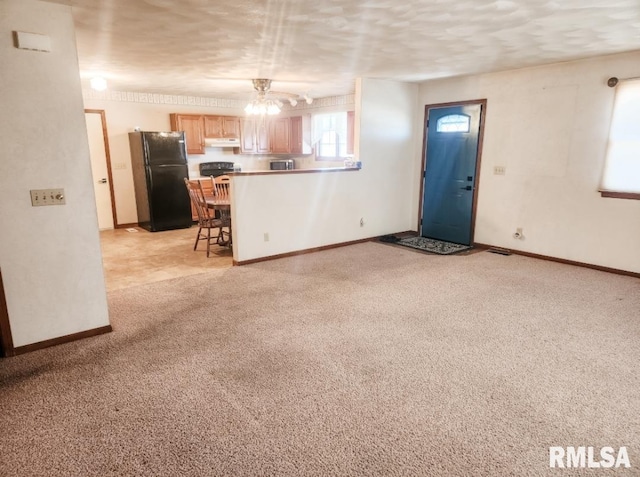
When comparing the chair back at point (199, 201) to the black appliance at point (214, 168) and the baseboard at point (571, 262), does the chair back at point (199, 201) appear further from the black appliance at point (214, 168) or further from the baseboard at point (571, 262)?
the baseboard at point (571, 262)

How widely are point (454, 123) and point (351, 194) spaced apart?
1.83m

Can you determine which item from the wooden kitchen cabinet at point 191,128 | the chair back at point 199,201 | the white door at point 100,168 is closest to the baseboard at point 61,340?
the chair back at point 199,201

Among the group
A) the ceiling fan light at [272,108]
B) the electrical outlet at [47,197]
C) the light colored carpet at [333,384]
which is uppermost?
the ceiling fan light at [272,108]

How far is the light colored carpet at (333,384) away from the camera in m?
1.87

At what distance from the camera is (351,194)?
19.2 feet

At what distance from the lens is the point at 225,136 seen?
7961mm

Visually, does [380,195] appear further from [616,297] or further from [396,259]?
[616,297]

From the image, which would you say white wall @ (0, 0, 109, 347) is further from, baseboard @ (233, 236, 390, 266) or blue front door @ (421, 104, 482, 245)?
blue front door @ (421, 104, 482, 245)

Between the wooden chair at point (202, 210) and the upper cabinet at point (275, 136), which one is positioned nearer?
the wooden chair at point (202, 210)

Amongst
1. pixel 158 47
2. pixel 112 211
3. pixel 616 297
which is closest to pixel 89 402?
pixel 158 47

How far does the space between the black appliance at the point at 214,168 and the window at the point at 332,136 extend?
1.87m

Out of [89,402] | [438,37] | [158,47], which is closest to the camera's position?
[89,402]

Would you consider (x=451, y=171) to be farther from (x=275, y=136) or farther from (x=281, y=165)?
(x=275, y=136)

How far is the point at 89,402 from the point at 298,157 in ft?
23.2
